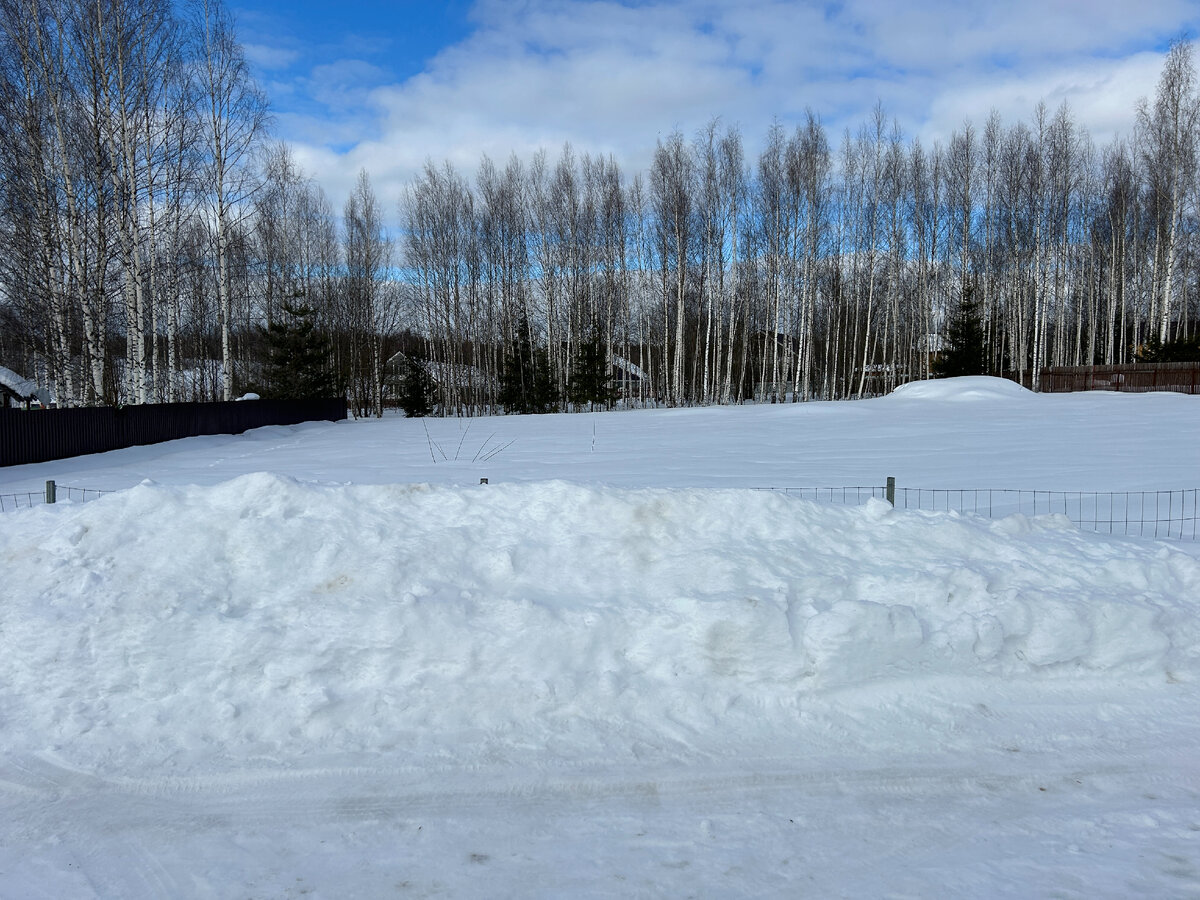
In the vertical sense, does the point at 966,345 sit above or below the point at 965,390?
above

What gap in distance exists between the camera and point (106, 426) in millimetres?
17203

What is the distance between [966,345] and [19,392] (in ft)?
143

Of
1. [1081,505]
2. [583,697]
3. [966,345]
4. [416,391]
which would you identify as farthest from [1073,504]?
[416,391]

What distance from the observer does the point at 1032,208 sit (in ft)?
122

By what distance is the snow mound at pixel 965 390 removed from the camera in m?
27.5

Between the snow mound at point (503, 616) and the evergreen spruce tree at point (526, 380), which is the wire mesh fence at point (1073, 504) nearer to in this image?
the snow mound at point (503, 616)

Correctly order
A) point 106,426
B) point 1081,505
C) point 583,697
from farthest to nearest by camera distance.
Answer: point 106,426 → point 1081,505 → point 583,697

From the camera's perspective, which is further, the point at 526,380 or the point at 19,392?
the point at 526,380

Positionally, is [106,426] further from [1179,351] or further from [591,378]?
[1179,351]

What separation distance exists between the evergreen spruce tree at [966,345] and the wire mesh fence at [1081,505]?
105ft

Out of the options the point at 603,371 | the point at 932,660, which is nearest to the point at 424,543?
the point at 932,660

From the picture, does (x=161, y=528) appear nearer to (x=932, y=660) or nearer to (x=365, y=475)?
(x=932, y=660)

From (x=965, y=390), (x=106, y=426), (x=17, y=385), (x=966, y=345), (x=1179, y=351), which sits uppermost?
(x=966, y=345)

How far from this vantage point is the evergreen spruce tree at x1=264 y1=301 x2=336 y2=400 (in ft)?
117
